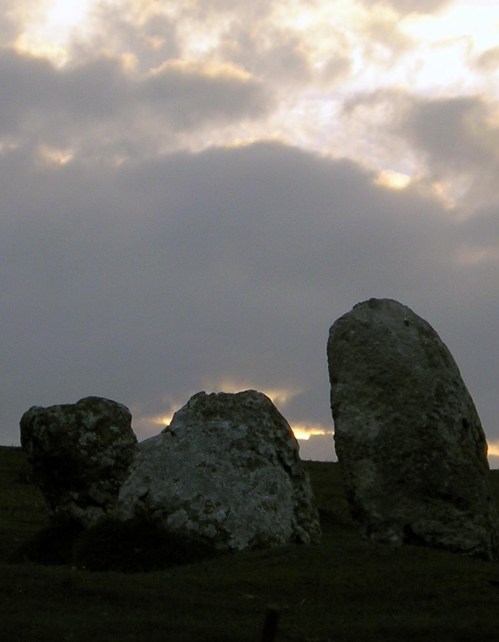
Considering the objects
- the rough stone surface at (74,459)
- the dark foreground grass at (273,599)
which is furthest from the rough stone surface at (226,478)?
the rough stone surface at (74,459)

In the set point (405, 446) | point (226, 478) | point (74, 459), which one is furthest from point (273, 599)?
point (74, 459)

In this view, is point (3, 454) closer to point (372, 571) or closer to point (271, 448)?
point (271, 448)

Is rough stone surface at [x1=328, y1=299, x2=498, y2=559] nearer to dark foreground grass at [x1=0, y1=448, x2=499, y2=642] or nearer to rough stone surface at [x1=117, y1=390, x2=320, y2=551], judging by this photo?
dark foreground grass at [x1=0, y1=448, x2=499, y2=642]

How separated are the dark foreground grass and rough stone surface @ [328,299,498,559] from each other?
1.97 ft

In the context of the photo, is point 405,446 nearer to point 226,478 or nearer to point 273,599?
point 273,599

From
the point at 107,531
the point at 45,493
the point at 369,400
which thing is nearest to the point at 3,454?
the point at 45,493

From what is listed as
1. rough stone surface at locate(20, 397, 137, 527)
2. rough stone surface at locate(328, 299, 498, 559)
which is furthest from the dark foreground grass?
rough stone surface at locate(20, 397, 137, 527)

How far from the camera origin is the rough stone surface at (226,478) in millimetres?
18594

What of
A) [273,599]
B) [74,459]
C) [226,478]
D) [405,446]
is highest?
[74,459]

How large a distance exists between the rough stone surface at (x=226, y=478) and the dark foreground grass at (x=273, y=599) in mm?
1159

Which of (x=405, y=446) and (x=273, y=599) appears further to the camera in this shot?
(x=405, y=446)

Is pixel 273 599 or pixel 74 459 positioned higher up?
pixel 74 459

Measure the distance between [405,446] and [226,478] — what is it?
432 centimetres

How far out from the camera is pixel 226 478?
19.2 meters
